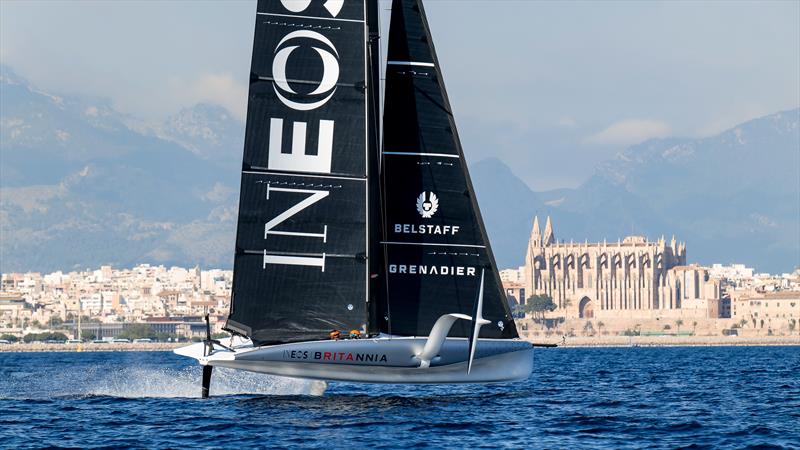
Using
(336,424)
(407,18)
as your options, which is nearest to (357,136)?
(407,18)

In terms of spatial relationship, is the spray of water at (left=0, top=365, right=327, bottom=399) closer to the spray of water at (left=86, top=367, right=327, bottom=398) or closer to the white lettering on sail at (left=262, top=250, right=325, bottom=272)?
the spray of water at (left=86, top=367, right=327, bottom=398)

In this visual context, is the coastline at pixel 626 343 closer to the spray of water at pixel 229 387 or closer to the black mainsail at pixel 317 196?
the spray of water at pixel 229 387

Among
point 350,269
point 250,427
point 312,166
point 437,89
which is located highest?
point 437,89

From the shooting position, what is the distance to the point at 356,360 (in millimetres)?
26062

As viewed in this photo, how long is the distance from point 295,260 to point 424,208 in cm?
274

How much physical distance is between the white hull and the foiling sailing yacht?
0.08 ft

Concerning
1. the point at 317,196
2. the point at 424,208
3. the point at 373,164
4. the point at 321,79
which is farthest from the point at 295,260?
the point at 321,79

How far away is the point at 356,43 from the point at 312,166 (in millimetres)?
2453

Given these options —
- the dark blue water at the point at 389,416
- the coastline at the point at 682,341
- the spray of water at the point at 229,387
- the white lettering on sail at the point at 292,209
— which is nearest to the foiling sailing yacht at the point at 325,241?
the white lettering on sail at the point at 292,209

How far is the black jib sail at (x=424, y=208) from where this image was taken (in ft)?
89.8

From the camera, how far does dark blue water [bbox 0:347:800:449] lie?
22719 mm

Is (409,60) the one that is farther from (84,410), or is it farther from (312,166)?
(84,410)

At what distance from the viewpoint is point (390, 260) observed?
2747 cm

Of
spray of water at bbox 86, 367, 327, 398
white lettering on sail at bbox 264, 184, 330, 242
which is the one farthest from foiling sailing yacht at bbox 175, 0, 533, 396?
spray of water at bbox 86, 367, 327, 398
